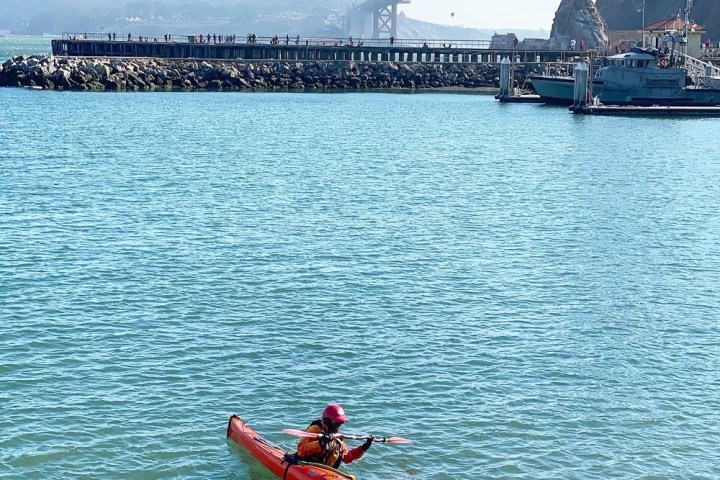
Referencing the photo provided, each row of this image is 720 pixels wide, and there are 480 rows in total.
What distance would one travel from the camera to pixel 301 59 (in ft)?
434

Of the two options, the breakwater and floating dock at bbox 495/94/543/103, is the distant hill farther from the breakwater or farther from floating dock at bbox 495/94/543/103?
floating dock at bbox 495/94/543/103

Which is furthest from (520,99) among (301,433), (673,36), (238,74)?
(301,433)

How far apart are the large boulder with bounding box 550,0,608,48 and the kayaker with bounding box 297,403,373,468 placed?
464 feet

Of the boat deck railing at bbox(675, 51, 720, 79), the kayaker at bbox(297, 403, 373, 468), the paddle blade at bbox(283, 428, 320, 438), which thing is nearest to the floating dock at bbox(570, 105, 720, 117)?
the boat deck railing at bbox(675, 51, 720, 79)

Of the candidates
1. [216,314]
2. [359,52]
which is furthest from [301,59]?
[216,314]

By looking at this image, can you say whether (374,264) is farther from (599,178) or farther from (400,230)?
(599,178)

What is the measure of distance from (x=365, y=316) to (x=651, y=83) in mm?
74589

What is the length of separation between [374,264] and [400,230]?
6.49 m

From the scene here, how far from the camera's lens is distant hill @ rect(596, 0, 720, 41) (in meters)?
162

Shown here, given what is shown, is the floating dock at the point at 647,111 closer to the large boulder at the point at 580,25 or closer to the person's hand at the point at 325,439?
the large boulder at the point at 580,25

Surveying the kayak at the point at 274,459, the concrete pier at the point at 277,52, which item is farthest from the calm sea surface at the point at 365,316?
the concrete pier at the point at 277,52

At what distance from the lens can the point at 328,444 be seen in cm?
1947

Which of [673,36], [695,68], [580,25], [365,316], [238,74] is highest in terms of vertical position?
[580,25]

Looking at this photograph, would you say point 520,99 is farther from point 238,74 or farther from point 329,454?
point 329,454
